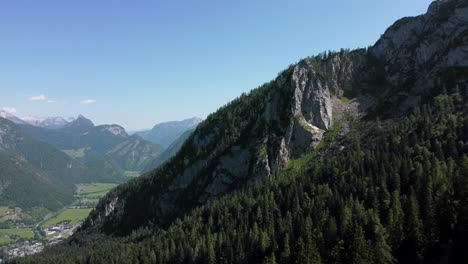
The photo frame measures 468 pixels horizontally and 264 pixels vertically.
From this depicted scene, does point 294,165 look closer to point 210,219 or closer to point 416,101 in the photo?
point 210,219

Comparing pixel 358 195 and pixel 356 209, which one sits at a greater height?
pixel 358 195

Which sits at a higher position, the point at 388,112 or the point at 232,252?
the point at 388,112

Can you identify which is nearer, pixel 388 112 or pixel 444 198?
pixel 444 198

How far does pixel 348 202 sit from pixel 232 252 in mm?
46053

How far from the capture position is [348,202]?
121 meters

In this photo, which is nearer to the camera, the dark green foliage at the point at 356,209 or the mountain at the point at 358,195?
the dark green foliage at the point at 356,209

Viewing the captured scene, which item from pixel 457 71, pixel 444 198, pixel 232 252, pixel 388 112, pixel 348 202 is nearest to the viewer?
pixel 444 198

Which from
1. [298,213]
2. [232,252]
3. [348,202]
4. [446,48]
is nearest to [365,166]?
[348,202]

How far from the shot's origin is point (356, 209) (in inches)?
4469

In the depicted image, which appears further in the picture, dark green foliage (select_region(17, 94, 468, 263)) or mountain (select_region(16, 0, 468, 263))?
mountain (select_region(16, 0, 468, 263))

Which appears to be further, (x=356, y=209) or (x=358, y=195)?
(x=358, y=195)

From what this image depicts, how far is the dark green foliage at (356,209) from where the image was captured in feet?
297

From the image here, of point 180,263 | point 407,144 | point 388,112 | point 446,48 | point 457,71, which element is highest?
point 446,48

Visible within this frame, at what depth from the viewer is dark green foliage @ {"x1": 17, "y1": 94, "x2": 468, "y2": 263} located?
9062 centimetres
